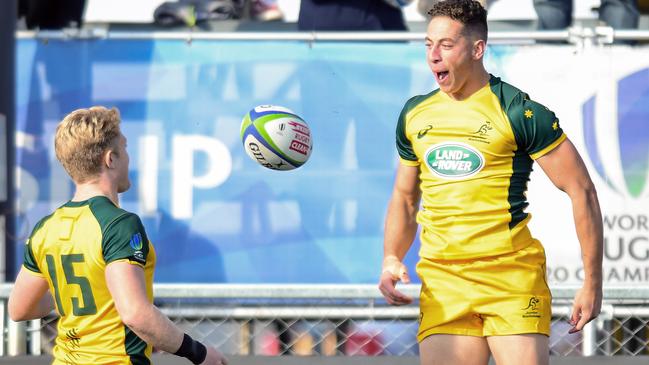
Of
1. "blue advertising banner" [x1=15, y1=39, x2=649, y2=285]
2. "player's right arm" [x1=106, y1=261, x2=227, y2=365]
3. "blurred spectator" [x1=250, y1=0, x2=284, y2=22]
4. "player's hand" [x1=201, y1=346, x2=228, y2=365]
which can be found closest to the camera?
"player's right arm" [x1=106, y1=261, x2=227, y2=365]

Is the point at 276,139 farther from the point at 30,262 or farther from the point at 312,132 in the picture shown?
the point at 30,262

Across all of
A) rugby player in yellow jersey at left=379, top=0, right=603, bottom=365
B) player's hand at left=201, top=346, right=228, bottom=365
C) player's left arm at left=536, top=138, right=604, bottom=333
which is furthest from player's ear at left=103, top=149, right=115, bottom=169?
player's left arm at left=536, top=138, right=604, bottom=333

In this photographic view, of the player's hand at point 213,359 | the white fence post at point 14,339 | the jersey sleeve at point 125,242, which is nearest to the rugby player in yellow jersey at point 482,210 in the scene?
the player's hand at point 213,359

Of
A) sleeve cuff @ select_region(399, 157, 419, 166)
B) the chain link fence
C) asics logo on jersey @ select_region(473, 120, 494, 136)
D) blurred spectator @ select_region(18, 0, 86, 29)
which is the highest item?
blurred spectator @ select_region(18, 0, 86, 29)

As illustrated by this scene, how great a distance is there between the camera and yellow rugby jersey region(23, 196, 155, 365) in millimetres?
3865

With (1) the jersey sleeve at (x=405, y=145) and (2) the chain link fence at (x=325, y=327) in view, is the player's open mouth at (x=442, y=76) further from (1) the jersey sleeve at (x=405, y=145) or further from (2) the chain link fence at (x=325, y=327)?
(2) the chain link fence at (x=325, y=327)

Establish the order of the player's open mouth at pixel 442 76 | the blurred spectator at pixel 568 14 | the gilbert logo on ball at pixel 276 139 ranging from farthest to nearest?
the blurred spectator at pixel 568 14 < the gilbert logo on ball at pixel 276 139 < the player's open mouth at pixel 442 76

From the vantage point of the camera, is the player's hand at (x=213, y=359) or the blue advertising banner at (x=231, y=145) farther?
the blue advertising banner at (x=231, y=145)

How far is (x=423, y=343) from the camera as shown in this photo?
4.67 meters

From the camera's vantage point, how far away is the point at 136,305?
3.75 m

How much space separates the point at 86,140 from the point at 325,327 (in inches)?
126

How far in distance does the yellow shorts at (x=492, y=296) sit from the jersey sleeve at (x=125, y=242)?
131 cm

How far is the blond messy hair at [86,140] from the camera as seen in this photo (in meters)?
3.95

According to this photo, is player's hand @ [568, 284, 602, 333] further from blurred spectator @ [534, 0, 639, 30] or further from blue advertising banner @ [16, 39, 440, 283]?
blurred spectator @ [534, 0, 639, 30]
